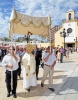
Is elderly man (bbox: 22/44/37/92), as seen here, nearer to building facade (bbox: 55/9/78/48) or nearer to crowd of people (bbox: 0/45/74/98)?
crowd of people (bbox: 0/45/74/98)

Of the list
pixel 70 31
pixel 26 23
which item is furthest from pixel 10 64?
pixel 70 31

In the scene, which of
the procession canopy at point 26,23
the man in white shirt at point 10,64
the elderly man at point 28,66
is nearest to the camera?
the man in white shirt at point 10,64

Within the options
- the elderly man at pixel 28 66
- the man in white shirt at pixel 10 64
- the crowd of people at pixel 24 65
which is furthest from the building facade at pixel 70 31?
the man in white shirt at pixel 10 64

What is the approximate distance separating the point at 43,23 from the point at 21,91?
2.97m

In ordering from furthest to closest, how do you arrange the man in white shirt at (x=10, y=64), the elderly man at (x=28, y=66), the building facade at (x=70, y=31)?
the building facade at (x=70, y=31), the elderly man at (x=28, y=66), the man in white shirt at (x=10, y=64)

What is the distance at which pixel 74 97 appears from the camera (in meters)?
5.53

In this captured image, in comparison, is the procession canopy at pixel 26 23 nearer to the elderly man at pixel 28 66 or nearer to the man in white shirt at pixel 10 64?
the elderly man at pixel 28 66

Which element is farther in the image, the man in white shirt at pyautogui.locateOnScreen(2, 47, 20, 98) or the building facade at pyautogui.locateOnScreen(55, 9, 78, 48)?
the building facade at pyautogui.locateOnScreen(55, 9, 78, 48)

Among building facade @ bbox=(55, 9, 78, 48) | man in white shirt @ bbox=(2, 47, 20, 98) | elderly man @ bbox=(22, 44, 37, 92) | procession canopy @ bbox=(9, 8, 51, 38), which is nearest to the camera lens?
man in white shirt @ bbox=(2, 47, 20, 98)

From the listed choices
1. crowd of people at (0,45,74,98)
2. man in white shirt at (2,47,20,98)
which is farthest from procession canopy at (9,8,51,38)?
man in white shirt at (2,47,20,98)

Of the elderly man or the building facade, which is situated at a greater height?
the building facade

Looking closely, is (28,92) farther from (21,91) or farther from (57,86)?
(57,86)

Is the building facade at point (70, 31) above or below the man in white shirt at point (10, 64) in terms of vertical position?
above

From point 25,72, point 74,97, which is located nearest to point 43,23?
point 25,72
